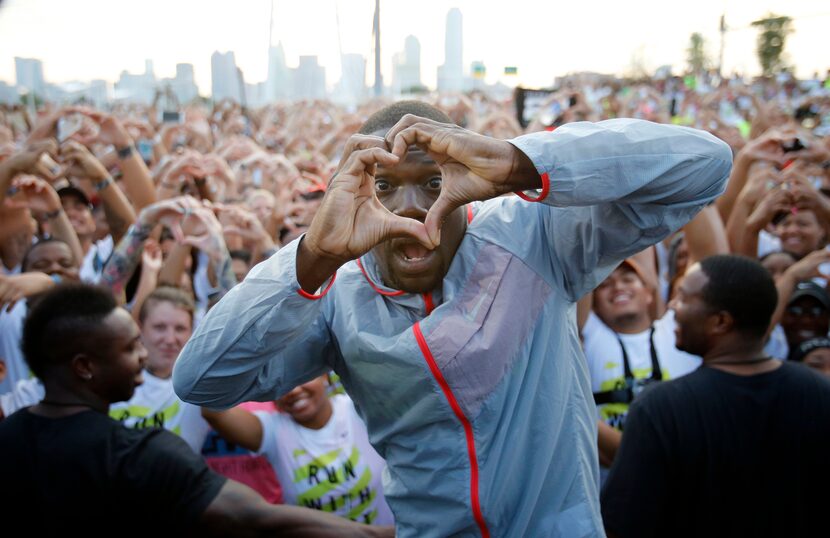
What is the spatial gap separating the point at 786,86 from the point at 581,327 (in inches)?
795

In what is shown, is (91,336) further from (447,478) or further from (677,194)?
(677,194)

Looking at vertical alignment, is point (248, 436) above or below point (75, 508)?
below

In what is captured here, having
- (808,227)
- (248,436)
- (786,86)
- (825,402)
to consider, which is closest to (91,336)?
(248,436)

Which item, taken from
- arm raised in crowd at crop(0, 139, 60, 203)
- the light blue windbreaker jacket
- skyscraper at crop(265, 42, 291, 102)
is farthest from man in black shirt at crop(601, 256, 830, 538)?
skyscraper at crop(265, 42, 291, 102)

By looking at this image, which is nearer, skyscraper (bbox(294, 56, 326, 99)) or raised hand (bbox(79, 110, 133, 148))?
raised hand (bbox(79, 110, 133, 148))

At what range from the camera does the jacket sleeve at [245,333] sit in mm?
1475

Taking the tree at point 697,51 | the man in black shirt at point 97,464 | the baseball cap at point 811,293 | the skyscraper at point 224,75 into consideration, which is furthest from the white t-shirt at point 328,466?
the tree at point 697,51

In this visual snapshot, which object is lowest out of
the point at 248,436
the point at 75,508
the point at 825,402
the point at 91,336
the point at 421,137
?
the point at 248,436

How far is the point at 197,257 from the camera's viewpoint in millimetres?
5094

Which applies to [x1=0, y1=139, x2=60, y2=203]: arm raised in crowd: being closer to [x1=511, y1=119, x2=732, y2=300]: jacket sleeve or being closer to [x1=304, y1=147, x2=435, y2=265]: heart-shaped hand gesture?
[x1=304, y1=147, x2=435, y2=265]: heart-shaped hand gesture

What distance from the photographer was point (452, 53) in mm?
12328

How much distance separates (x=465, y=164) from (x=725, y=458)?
1.44 meters

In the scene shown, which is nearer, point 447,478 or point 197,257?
point 447,478

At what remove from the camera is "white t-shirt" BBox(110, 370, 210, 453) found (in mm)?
3061
